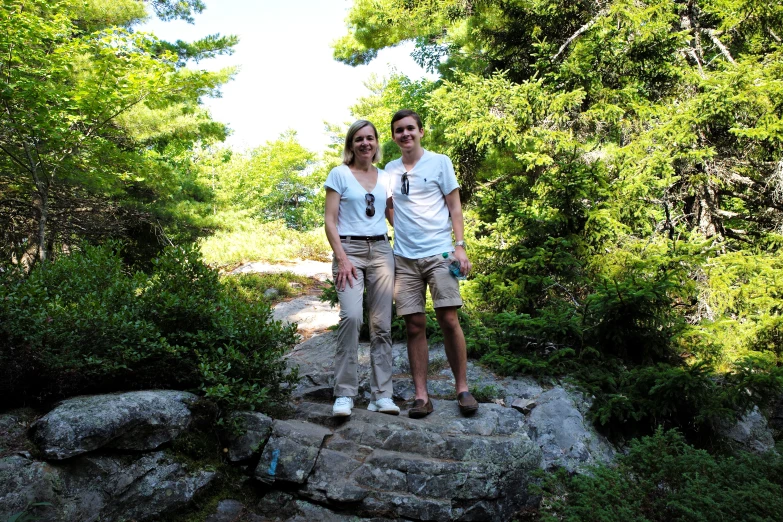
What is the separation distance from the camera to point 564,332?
193 inches

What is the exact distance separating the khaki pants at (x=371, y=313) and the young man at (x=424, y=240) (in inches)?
5.7

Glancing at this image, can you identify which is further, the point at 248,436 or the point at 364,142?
the point at 364,142

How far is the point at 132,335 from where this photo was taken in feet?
11.0

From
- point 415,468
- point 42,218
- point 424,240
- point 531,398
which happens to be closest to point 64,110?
point 42,218

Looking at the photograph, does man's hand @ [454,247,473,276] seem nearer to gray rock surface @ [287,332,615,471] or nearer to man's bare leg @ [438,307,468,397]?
man's bare leg @ [438,307,468,397]

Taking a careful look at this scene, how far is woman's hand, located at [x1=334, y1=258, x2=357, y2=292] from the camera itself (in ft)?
11.6

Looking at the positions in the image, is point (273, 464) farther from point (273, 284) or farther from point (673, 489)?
point (273, 284)

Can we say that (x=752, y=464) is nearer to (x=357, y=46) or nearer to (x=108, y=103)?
(x=108, y=103)

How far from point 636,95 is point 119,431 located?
7.42 m

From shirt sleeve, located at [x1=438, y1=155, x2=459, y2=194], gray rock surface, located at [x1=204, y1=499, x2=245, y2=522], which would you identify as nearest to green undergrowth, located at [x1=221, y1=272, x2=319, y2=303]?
shirt sleeve, located at [x1=438, y1=155, x2=459, y2=194]

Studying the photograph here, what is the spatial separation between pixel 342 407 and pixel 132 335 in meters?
1.46

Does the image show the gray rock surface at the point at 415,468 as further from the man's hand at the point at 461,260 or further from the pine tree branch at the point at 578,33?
the pine tree branch at the point at 578,33

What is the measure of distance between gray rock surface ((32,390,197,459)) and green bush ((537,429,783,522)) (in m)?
2.22

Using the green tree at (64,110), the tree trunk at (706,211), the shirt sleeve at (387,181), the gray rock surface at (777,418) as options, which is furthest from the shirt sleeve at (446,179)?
the green tree at (64,110)
